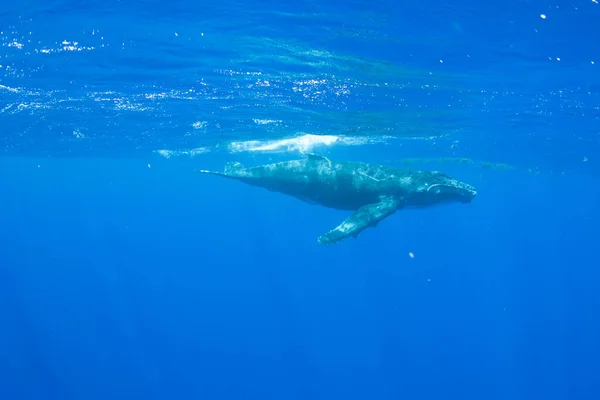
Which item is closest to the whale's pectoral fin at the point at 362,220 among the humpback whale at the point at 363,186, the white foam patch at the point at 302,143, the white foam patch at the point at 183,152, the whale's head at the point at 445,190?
the humpback whale at the point at 363,186

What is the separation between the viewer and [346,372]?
1500 inches

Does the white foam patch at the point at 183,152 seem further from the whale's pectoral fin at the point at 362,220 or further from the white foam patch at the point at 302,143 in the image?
the whale's pectoral fin at the point at 362,220

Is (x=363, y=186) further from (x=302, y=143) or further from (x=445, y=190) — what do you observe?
(x=302, y=143)

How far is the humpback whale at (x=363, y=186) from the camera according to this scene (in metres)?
10.9

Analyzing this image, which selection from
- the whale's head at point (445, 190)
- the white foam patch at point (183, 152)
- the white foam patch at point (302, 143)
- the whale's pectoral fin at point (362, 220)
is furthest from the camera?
the white foam patch at point (183, 152)

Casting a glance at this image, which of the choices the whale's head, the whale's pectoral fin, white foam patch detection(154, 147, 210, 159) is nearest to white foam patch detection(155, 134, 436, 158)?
white foam patch detection(154, 147, 210, 159)

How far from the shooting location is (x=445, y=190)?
11.0m

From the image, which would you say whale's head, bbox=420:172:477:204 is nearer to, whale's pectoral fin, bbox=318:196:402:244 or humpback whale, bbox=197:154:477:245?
humpback whale, bbox=197:154:477:245

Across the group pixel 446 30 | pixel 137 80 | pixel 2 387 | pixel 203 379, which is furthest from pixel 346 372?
pixel 446 30

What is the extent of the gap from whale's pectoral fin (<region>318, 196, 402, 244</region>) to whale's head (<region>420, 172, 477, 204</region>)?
0.71 meters

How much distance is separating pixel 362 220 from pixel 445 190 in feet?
7.75

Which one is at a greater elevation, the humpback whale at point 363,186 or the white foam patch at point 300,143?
the humpback whale at point 363,186

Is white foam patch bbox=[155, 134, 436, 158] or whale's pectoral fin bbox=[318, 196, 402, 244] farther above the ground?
whale's pectoral fin bbox=[318, 196, 402, 244]

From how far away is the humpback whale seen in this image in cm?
1095
